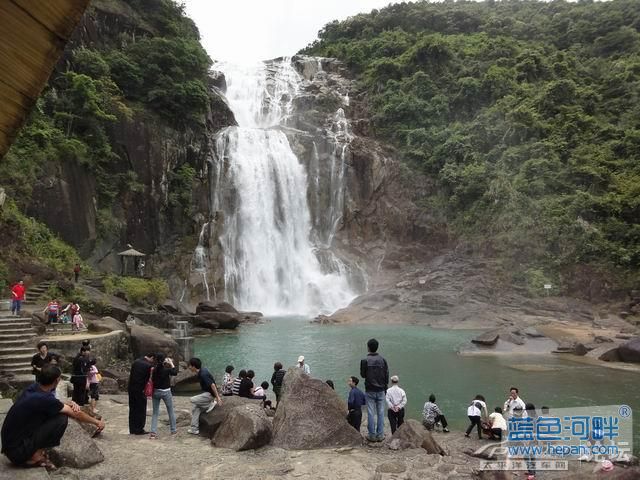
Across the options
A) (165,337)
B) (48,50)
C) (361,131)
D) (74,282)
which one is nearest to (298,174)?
(361,131)

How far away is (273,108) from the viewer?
49.3m

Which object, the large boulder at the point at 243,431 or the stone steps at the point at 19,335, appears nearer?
the large boulder at the point at 243,431


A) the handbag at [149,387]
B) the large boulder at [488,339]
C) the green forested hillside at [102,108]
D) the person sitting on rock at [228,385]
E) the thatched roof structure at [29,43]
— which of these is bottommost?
the large boulder at [488,339]

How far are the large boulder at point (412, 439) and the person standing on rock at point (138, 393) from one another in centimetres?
435

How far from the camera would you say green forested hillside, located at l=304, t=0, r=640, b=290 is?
31234 millimetres

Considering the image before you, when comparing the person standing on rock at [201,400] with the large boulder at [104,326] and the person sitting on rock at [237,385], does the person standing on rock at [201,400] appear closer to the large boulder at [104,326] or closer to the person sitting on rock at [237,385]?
the person sitting on rock at [237,385]

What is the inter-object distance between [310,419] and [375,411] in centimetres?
126

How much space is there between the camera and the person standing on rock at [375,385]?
7.92 meters

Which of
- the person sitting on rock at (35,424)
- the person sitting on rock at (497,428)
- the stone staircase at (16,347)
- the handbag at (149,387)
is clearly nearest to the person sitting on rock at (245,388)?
the handbag at (149,387)

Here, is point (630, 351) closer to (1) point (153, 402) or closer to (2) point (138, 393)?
(1) point (153, 402)

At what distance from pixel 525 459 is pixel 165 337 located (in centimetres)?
1161

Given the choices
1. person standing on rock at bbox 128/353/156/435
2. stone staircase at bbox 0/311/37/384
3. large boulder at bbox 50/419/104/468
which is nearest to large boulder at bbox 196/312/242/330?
stone staircase at bbox 0/311/37/384

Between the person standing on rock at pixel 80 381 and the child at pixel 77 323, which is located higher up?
the child at pixel 77 323

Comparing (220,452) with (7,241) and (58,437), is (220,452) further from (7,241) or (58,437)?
(7,241)
